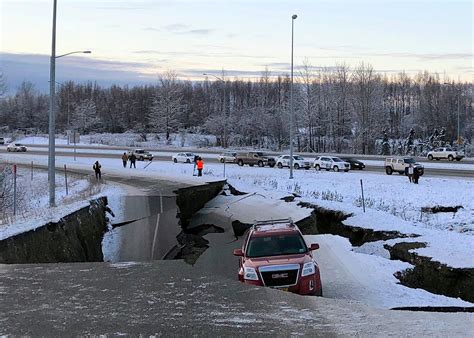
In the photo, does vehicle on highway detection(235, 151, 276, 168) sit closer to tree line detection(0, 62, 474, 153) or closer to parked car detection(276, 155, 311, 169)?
parked car detection(276, 155, 311, 169)

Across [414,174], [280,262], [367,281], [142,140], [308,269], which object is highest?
[142,140]

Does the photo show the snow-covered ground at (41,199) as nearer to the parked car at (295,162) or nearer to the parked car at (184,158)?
the parked car at (184,158)

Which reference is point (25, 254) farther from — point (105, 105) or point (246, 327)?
point (105, 105)

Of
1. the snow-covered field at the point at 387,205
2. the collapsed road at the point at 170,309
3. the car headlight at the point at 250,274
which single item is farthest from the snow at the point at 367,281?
the collapsed road at the point at 170,309

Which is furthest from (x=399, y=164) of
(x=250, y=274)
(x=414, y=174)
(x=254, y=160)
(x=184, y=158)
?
(x=250, y=274)

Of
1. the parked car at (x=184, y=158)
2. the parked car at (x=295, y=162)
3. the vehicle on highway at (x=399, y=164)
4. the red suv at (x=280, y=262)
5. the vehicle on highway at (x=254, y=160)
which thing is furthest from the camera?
the parked car at (x=184, y=158)

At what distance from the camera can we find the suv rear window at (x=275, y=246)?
12.0 metres

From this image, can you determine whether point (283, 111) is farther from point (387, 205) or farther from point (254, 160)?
point (387, 205)

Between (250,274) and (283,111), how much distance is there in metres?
90.8

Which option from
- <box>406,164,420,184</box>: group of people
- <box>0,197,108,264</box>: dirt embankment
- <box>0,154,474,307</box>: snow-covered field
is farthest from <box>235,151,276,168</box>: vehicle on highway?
<box>0,197,108,264</box>: dirt embankment

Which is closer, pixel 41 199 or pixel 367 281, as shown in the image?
pixel 367 281

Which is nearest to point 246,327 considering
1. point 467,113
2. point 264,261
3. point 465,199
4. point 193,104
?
point 264,261

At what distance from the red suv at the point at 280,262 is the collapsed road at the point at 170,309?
1.35 ft

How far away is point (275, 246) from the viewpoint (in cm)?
1222
